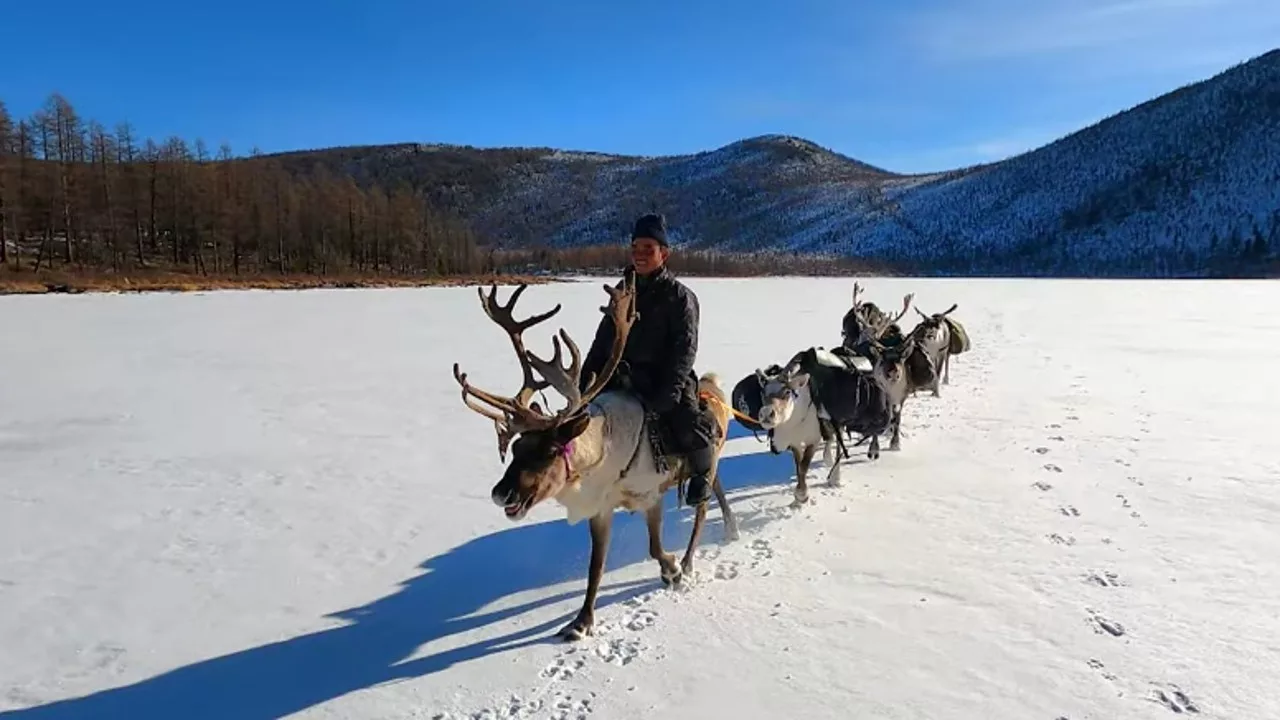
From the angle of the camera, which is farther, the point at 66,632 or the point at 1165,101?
the point at 1165,101

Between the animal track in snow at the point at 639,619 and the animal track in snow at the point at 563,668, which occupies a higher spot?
the animal track in snow at the point at 639,619

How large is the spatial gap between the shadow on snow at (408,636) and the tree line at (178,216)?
45.8m

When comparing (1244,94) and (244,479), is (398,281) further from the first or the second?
(1244,94)

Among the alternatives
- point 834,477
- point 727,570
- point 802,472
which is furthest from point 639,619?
point 834,477

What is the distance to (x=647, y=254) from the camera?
16.6 ft

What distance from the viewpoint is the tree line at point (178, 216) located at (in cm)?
4731

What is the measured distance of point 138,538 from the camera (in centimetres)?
634

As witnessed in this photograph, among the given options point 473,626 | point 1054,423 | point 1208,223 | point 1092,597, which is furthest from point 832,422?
point 1208,223

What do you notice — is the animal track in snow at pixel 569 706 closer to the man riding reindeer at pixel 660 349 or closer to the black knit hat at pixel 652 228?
the man riding reindeer at pixel 660 349

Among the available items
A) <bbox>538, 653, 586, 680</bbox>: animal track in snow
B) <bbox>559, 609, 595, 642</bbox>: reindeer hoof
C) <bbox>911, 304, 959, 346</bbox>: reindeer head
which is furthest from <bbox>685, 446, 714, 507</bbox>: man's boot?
<bbox>911, 304, 959, 346</bbox>: reindeer head

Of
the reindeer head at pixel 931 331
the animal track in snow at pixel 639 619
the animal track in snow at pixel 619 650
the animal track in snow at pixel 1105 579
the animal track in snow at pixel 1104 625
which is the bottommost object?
the animal track in snow at pixel 619 650

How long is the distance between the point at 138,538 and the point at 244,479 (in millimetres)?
1701

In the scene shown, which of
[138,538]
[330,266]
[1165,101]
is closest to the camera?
[138,538]

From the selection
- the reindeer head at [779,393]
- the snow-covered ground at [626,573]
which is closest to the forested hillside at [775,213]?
the snow-covered ground at [626,573]
